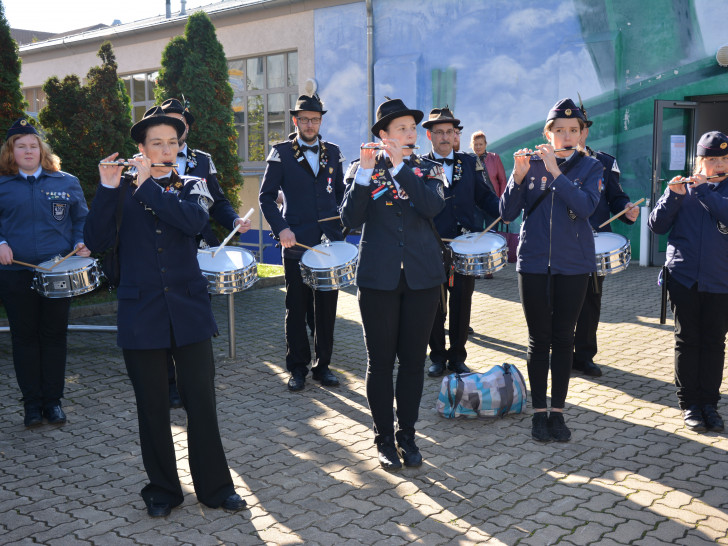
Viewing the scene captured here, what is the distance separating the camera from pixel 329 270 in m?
5.62

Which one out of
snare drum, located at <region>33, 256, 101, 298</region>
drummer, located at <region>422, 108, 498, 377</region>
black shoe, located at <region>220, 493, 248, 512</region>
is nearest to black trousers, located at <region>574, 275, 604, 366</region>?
drummer, located at <region>422, 108, 498, 377</region>

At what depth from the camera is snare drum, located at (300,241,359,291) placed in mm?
5634

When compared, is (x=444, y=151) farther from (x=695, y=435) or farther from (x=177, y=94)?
(x=177, y=94)

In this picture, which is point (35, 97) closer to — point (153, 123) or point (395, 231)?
point (153, 123)

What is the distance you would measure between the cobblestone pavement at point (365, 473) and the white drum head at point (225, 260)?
110cm

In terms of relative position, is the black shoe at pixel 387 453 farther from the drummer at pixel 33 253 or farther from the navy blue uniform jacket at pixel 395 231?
the drummer at pixel 33 253

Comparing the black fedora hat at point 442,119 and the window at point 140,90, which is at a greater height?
the window at point 140,90

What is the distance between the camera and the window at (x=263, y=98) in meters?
18.3

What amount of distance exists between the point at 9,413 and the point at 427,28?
39.8 feet

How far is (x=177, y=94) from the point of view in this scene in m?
12.1

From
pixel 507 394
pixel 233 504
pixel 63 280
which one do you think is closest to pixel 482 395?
pixel 507 394

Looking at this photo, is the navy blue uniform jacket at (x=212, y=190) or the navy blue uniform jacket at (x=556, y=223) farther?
the navy blue uniform jacket at (x=212, y=190)

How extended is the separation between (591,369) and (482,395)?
1.59 meters

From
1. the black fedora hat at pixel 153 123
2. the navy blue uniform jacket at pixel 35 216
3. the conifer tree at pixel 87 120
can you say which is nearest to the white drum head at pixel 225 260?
the navy blue uniform jacket at pixel 35 216
